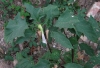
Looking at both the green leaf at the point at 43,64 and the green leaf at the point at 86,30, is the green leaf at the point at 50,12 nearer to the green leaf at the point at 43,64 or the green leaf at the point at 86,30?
the green leaf at the point at 86,30

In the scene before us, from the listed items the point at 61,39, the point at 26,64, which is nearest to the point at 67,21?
the point at 61,39

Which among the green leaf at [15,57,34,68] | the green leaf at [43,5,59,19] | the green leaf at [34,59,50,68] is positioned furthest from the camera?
the green leaf at [15,57,34,68]

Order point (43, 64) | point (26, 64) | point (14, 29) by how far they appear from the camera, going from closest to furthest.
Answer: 1. point (14, 29)
2. point (43, 64)
3. point (26, 64)

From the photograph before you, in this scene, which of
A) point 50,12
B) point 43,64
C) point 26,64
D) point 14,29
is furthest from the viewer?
point 26,64

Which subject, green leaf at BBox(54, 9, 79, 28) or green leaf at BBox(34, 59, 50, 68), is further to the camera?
green leaf at BBox(34, 59, 50, 68)

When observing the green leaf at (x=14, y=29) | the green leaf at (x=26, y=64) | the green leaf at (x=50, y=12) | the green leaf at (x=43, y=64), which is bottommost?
the green leaf at (x=26, y=64)

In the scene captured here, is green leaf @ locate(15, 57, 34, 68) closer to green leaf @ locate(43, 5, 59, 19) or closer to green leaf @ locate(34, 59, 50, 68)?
green leaf @ locate(34, 59, 50, 68)

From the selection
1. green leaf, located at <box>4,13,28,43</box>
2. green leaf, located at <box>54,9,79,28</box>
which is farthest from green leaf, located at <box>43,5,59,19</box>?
green leaf, located at <box>4,13,28,43</box>

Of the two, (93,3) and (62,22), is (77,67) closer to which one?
(62,22)

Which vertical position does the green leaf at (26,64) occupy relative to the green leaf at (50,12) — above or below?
below

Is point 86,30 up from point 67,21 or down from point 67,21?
down

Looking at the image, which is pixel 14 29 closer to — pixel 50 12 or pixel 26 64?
pixel 50 12

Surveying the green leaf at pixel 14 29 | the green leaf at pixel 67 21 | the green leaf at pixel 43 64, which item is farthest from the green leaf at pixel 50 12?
the green leaf at pixel 43 64
